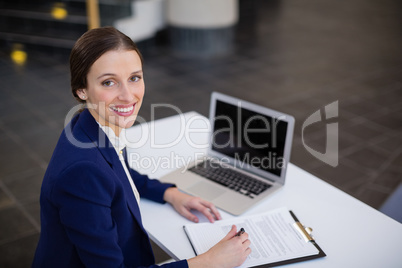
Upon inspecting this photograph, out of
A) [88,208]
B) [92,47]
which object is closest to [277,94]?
[92,47]

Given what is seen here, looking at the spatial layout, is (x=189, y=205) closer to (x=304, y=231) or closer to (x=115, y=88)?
(x=304, y=231)

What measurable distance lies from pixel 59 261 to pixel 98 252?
18 centimetres

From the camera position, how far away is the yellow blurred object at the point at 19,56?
18.8 ft

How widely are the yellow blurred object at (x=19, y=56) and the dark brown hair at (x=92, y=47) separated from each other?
15.9 ft

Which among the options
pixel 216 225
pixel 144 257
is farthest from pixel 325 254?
pixel 144 257

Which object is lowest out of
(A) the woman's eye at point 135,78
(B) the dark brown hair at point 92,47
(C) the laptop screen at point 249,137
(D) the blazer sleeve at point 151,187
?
(D) the blazer sleeve at point 151,187

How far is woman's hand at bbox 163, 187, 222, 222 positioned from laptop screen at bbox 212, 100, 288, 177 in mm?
322

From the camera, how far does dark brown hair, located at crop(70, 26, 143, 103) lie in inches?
48.9

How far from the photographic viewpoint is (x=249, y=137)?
1.81 m

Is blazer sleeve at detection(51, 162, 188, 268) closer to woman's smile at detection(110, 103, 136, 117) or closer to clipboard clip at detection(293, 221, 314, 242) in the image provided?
woman's smile at detection(110, 103, 136, 117)

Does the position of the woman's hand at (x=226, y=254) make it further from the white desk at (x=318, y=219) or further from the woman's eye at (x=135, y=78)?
the woman's eye at (x=135, y=78)

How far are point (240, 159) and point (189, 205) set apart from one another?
0.36 m

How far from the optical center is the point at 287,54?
622 cm

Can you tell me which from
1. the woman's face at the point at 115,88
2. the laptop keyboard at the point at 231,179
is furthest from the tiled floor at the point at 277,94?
the woman's face at the point at 115,88
